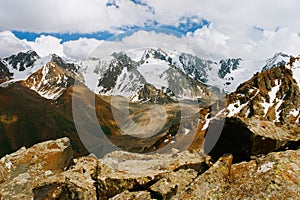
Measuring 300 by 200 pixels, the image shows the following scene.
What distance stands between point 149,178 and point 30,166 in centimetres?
1189

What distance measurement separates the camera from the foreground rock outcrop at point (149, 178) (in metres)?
11.8

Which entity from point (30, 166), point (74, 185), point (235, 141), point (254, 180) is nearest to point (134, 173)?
point (74, 185)

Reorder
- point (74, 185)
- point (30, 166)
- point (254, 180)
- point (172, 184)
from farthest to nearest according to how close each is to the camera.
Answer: point (30, 166), point (74, 185), point (172, 184), point (254, 180)

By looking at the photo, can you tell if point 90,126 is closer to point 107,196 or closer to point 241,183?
point 107,196

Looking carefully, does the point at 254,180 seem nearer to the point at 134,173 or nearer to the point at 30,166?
the point at 134,173

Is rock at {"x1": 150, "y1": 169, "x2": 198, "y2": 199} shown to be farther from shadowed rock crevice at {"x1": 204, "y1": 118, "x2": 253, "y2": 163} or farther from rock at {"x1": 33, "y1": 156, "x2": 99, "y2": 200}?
rock at {"x1": 33, "y1": 156, "x2": 99, "y2": 200}

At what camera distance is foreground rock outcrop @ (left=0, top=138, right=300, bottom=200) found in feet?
38.6

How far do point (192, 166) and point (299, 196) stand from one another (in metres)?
6.79

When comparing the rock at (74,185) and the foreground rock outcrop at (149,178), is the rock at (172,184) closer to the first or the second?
the foreground rock outcrop at (149,178)

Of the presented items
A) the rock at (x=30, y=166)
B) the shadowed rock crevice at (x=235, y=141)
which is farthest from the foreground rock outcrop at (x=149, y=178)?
the shadowed rock crevice at (x=235, y=141)

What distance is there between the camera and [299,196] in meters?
10.7

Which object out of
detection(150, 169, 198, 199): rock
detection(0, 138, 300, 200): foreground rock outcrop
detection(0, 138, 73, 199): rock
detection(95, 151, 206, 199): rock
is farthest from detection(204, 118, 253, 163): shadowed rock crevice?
detection(0, 138, 73, 199): rock

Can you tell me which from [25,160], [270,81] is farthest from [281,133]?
[270,81]

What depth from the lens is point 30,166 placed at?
76.0 ft
